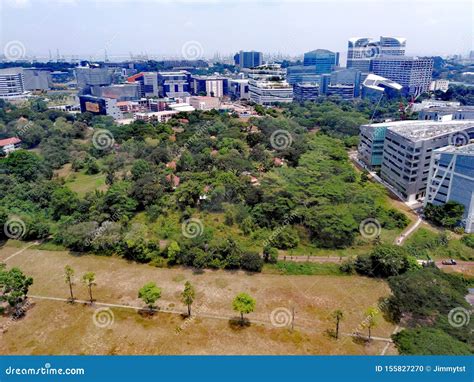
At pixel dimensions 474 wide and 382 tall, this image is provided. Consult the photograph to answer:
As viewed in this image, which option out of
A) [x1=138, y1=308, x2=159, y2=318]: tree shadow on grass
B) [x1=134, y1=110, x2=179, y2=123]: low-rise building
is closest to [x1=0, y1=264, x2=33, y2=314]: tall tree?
[x1=138, y1=308, x2=159, y2=318]: tree shadow on grass

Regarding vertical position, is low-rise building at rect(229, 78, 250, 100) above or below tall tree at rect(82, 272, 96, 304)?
above

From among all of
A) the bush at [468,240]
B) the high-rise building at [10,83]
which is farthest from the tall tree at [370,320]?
the high-rise building at [10,83]

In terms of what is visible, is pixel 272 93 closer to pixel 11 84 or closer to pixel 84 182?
pixel 84 182

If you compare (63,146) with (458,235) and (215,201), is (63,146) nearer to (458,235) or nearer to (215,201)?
(215,201)

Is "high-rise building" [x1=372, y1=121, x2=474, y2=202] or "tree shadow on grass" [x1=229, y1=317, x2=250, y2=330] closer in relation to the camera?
"tree shadow on grass" [x1=229, y1=317, x2=250, y2=330]

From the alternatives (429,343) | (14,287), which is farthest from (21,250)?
(429,343)

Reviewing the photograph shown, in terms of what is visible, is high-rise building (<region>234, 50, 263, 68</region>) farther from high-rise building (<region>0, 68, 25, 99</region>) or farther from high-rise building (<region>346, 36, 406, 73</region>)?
high-rise building (<region>0, 68, 25, 99</region>)

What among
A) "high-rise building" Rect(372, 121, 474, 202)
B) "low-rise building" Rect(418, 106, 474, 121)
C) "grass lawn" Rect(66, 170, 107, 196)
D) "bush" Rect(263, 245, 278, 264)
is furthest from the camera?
"low-rise building" Rect(418, 106, 474, 121)
